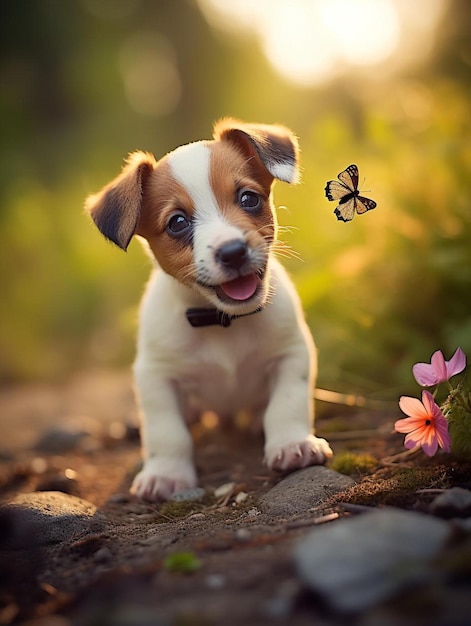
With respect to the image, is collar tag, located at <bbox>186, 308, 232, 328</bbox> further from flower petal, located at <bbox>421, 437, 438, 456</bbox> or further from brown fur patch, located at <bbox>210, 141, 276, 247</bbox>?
flower petal, located at <bbox>421, 437, 438, 456</bbox>

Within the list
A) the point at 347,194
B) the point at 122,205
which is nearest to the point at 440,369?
the point at 347,194

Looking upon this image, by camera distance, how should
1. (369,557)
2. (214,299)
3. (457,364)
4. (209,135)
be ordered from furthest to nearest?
(209,135)
(214,299)
(457,364)
(369,557)

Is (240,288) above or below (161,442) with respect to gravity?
above

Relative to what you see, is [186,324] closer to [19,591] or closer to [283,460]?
[283,460]

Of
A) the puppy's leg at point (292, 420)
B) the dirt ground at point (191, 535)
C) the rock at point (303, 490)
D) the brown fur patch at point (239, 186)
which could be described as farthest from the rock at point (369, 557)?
the brown fur patch at point (239, 186)

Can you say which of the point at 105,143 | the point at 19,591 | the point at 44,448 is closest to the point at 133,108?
the point at 105,143

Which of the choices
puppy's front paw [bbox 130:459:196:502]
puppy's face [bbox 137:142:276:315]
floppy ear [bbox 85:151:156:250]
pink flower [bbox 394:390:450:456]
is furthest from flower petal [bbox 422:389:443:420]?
floppy ear [bbox 85:151:156:250]

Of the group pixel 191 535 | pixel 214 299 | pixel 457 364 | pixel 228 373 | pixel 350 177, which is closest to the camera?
pixel 191 535

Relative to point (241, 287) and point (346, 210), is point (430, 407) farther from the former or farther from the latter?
point (241, 287)
